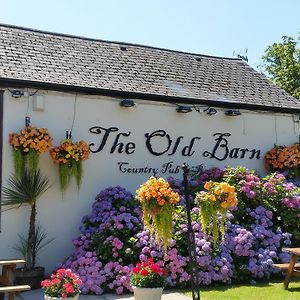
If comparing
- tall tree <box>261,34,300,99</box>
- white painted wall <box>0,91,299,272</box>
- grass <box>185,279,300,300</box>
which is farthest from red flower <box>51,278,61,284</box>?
tall tree <box>261,34,300,99</box>

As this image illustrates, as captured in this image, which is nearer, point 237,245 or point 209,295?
point 209,295

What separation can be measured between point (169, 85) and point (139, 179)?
2.45 m

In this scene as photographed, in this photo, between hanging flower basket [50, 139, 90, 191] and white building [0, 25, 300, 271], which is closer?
hanging flower basket [50, 139, 90, 191]

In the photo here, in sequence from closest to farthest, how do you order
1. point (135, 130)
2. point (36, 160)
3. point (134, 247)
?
point (134, 247) → point (36, 160) → point (135, 130)

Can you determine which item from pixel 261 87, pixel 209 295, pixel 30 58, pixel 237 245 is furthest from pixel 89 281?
pixel 261 87

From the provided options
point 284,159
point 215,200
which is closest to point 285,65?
point 284,159

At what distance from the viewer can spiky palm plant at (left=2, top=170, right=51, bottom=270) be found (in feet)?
29.0

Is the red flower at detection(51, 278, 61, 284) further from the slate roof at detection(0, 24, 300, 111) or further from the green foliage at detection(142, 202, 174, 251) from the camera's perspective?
the slate roof at detection(0, 24, 300, 111)

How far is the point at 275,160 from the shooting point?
12164 mm

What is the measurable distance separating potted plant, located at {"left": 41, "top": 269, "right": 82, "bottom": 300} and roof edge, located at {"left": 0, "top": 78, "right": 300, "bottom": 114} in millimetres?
4189

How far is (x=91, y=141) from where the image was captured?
10.0 meters

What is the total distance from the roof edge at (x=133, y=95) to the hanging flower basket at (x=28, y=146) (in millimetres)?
864

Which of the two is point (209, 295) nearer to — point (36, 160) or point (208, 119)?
point (36, 160)

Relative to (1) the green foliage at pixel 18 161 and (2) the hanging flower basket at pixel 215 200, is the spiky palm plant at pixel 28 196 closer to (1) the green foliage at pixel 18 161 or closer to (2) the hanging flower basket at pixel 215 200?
(1) the green foliage at pixel 18 161
